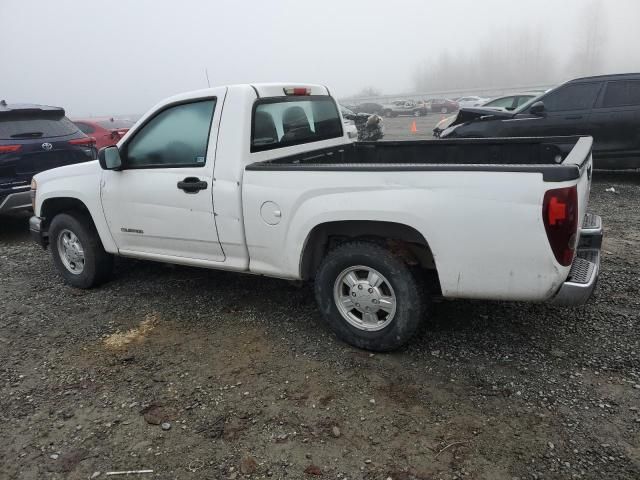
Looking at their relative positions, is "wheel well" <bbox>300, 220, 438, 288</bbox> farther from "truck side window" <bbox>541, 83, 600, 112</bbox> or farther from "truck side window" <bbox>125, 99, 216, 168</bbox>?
"truck side window" <bbox>541, 83, 600, 112</bbox>

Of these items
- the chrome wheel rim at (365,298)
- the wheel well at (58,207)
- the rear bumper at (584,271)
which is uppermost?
the wheel well at (58,207)

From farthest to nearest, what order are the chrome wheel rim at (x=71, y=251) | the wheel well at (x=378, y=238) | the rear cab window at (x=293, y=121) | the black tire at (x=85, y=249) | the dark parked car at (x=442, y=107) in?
the dark parked car at (x=442, y=107) → the chrome wheel rim at (x=71, y=251) → the black tire at (x=85, y=249) → the rear cab window at (x=293, y=121) → the wheel well at (x=378, y=238)

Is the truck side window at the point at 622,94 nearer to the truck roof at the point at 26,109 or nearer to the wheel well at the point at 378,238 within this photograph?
the wheel well at the point at 378,238

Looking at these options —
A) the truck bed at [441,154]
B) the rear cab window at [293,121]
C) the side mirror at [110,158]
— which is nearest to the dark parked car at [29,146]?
the side mirror at [110,158]

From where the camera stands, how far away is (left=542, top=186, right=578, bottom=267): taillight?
8.44ft

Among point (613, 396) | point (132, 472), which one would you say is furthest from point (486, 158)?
point (132, 472)

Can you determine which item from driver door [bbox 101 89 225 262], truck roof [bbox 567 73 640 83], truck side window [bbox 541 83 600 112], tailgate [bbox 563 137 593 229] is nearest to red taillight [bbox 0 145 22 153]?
driver door [bbox 101 89 225 262]

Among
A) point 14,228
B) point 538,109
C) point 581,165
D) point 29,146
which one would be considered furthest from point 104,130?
point 581,165

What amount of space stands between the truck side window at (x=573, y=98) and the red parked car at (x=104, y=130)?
8.50 m

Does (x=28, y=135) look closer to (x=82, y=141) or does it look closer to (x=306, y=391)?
(x=82, y=141)

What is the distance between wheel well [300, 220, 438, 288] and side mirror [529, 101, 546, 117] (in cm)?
591

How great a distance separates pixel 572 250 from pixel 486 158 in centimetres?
165

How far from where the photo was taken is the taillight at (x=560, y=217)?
2572mm

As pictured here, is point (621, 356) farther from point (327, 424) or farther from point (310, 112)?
point (310, 112)
